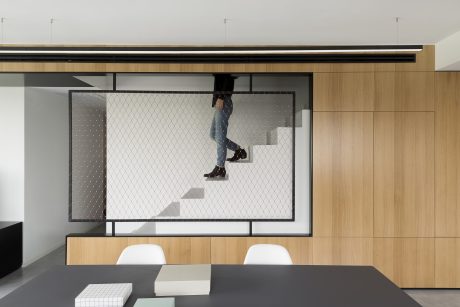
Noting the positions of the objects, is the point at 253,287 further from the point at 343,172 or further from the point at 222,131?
the point at 343,172

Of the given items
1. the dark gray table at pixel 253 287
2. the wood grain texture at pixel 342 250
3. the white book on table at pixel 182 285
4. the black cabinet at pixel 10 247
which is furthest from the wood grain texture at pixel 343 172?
the black cabinet at pixel 10 247

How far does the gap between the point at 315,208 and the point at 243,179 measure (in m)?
0.82

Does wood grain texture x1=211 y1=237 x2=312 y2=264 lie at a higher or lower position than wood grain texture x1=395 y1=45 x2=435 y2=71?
lower

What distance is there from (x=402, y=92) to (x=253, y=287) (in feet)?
9.58

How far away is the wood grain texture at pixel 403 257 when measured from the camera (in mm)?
4039

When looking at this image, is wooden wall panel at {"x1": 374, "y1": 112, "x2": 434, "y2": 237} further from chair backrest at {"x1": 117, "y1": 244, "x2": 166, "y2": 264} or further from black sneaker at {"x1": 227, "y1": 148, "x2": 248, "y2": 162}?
chair backrest at {"x1": 117, "y1": 244, "x2": 166, "y2": 264}

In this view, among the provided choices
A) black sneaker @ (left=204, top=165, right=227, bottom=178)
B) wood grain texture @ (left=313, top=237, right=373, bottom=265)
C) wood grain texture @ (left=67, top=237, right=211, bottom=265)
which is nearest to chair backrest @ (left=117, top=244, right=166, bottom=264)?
wood grain texture @ (left=67, top=237, right=211, bottom=265)

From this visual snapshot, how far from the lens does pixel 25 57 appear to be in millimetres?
2729

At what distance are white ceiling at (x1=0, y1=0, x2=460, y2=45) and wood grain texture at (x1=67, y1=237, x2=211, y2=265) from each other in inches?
81.0

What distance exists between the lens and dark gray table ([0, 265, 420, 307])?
1888mm

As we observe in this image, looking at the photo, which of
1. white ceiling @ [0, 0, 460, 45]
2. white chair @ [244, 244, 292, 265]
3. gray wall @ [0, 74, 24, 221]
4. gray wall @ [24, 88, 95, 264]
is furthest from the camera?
gray wall @ [24, 88, 95, 264]

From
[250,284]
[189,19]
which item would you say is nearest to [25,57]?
[189,19]

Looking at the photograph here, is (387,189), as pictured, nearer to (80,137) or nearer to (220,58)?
(220,58)

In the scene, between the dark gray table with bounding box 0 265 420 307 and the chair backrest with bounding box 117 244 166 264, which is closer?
the dark gray table with bounding box 0 265 420 307
